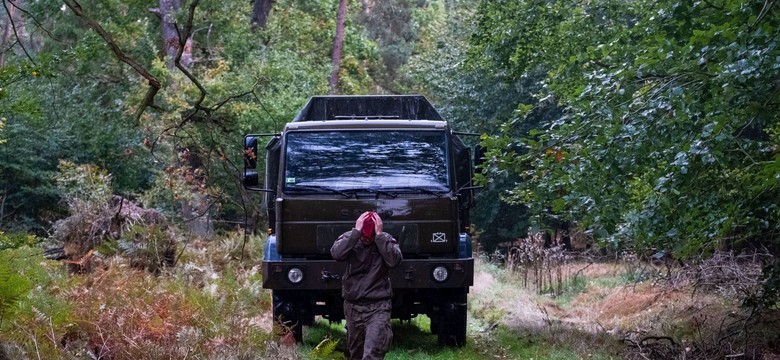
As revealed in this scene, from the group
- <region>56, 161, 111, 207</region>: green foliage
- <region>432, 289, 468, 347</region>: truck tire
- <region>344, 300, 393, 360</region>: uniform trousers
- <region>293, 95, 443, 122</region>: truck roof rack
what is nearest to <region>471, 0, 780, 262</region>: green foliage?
<region>432, 289, 468, 347</region>: truck tire

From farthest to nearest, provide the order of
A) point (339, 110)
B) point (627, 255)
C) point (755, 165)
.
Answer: point (627, 255), point (339, 110), point (755, 165)

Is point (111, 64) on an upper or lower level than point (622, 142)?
upper

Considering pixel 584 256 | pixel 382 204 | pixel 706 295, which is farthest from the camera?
pixel 584 256

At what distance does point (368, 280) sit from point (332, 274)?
1.61 meters

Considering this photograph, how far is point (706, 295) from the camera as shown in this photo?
15.0m

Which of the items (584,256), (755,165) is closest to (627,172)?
(755,165)

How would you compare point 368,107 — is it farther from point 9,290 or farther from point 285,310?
point 9,290

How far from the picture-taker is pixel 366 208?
10.8 m

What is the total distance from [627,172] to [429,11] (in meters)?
41.3

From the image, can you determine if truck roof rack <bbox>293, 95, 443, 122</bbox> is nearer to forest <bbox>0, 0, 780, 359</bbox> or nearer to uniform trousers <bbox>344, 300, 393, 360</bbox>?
forest <bbox>0, 0, 780, 359</bbox>

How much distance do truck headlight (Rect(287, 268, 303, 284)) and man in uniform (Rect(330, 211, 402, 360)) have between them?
1480 millimetres

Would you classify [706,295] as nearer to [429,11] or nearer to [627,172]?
[627,172]

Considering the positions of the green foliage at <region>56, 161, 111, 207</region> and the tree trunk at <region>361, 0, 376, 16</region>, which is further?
the tree trunk at <region>361, 0, 376, 16</region>

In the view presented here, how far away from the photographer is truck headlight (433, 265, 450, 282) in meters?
10.9
